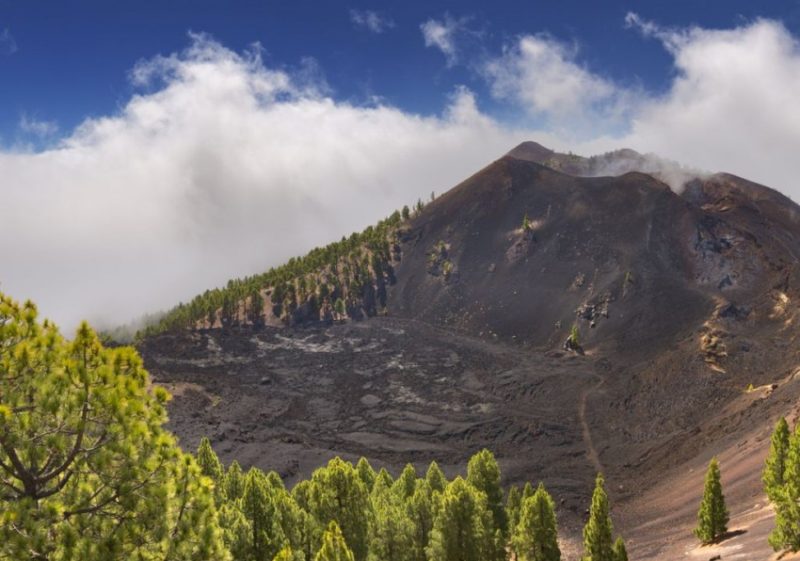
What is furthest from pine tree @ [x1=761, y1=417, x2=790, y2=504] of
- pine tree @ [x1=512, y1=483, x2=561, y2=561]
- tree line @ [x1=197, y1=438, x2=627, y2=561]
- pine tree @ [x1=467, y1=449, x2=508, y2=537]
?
pine tree @ [x1=512, y1=483, x2=561, y2=561]

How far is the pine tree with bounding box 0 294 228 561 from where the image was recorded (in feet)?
30.8

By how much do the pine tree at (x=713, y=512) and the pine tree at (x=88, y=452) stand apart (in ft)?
127

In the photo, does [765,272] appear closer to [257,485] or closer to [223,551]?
[257,485]

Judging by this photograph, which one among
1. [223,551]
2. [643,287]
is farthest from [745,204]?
[223,551]

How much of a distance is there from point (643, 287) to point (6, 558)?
116396 millimetres

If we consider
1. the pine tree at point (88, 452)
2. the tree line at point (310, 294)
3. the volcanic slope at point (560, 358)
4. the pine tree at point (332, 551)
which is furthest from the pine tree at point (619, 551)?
the tree line at point (310, 294)

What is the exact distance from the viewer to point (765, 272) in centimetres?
11312

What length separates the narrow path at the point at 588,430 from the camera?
67.4 m

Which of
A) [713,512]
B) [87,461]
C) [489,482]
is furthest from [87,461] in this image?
[713,512]

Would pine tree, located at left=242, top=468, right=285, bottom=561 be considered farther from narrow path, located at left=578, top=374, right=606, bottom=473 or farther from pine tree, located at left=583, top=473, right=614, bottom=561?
narrow path, located at left=578, top=374, right=606, bottom=473

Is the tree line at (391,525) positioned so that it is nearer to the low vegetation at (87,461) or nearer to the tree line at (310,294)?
the low vegetation at (87,461)

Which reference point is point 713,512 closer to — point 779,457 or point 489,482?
point 779,457

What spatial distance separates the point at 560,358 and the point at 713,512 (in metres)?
60.7

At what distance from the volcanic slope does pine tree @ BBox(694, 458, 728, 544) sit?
197 cm
